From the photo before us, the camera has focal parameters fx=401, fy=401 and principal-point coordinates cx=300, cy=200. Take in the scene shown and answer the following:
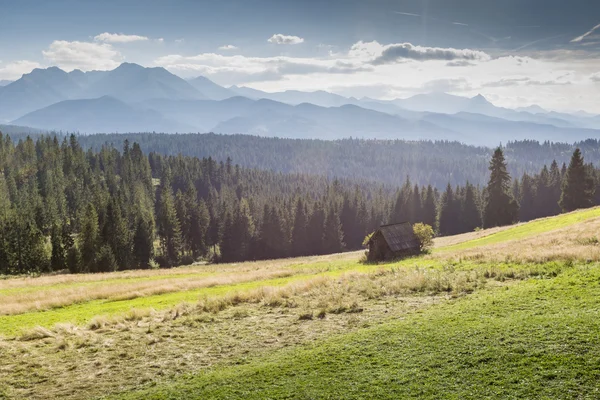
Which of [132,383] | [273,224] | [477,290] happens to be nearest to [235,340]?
[132,383]

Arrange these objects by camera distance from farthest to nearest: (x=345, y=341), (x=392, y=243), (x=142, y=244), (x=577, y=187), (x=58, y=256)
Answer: (x=577, y=187) → (x=142, y=244) → (x=58, y=256) → (x=392, y=243) → (x=345, y=341)

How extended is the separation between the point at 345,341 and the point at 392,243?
118 ft

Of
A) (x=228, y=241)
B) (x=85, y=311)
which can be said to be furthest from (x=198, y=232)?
(x=85, y=311)

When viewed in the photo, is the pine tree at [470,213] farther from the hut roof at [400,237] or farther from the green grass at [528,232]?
the hut roof at [400,237]

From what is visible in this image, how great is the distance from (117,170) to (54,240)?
11405 cm

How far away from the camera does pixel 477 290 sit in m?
21.0

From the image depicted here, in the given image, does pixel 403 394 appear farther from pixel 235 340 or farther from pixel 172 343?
pixel 172 343

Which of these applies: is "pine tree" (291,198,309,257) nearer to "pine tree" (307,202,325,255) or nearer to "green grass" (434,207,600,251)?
"pine tree" (307,202,325,255)

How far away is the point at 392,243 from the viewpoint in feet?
165

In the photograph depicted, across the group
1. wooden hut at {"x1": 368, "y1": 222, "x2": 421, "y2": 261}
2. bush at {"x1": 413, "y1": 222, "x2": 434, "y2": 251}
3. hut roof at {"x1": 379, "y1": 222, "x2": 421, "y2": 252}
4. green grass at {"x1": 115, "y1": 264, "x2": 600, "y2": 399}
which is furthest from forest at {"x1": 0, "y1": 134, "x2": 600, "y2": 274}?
green grass at {"x1": 115, "y1": 264, "x2": 600, "y2": 399}

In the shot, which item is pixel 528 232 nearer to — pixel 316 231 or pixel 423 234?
pixel 423 234

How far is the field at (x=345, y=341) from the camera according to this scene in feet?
38.7

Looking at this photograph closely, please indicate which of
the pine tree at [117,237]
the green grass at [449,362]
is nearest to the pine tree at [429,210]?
the pine tree at [117,237]

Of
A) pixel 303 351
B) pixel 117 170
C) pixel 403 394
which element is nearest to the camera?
pixel 403 394
